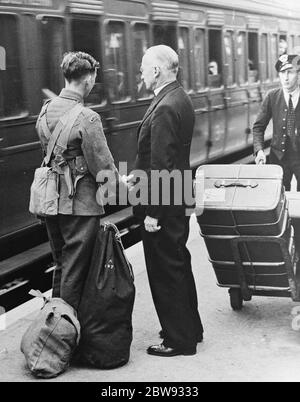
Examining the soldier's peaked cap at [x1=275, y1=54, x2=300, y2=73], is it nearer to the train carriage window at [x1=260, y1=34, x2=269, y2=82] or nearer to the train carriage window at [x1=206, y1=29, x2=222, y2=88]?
the train carriage window at [x1=206, y1=29, x2=222, y2=88]

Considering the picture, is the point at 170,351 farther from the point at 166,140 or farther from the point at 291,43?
the point at 291,43

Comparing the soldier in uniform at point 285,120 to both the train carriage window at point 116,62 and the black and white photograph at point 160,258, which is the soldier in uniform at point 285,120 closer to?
the black and white photograph at point 160,258

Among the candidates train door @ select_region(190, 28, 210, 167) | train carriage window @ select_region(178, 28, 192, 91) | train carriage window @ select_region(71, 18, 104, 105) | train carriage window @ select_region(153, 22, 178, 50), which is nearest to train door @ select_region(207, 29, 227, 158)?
train door @ select_region(190, 28, 210, 167)

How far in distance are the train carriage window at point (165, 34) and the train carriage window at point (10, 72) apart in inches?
140

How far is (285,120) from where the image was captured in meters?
6.23

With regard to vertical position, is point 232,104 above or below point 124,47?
below

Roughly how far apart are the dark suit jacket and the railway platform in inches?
33.8

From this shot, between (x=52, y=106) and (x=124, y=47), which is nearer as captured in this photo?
(x=52, y=106)

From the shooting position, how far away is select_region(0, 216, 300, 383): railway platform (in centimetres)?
406

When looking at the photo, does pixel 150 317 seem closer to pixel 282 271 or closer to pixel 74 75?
pixel 282 271

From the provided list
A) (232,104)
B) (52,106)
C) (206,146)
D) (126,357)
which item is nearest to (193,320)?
(126,357)

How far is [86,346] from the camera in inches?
166

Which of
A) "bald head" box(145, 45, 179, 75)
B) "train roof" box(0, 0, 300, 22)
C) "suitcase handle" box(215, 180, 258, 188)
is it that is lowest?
"suitcase handle" box(215, 180, 258, 188)

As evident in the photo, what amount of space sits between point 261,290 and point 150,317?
0.81 metres
